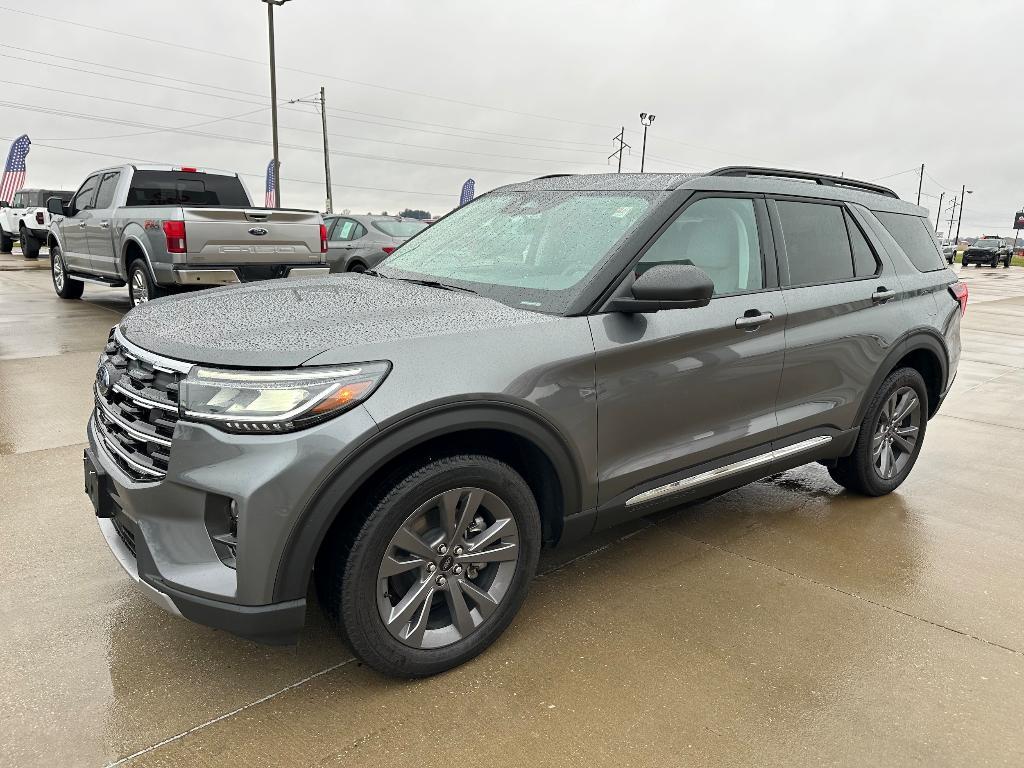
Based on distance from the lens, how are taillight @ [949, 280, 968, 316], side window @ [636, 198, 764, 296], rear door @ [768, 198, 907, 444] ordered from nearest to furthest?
1. side window @ [636, 198, 764, 296]
2. rear door @ [768, 198, 907, 444]
3. taillight @ [949, 280, 968, 316]

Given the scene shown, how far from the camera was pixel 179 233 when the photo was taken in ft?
26.4

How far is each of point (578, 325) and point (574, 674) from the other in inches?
47.2

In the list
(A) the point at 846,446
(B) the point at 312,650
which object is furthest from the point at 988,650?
(B) the point at 312,650

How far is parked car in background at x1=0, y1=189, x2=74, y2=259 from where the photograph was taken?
20812 mm

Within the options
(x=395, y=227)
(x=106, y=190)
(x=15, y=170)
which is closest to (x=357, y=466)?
(x=106, y=190)

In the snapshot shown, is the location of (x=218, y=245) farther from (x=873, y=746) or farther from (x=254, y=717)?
(x=873, y=746)

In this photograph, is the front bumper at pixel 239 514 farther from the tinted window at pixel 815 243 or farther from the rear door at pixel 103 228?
the rear door at pixel 103 228

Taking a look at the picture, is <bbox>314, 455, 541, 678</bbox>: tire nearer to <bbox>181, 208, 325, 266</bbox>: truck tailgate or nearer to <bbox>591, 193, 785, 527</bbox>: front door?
<bbox>591, 193, 785, 527</bbox>: front door

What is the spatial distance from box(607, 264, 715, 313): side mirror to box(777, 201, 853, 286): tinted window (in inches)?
42.2

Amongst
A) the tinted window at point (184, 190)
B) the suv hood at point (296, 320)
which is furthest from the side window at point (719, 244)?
the tinted window at point (184, 190)

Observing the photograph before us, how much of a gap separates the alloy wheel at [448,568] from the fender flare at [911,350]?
7.67 feet

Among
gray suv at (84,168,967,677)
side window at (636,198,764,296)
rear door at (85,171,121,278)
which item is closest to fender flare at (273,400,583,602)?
gray suv at (84,168,967,677)

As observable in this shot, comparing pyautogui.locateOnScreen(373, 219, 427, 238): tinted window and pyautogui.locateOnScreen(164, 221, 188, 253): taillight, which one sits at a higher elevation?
pyautogui.locateOnScreen(373, 219, 427, 238): tinted window

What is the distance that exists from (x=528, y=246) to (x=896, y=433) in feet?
8.20
